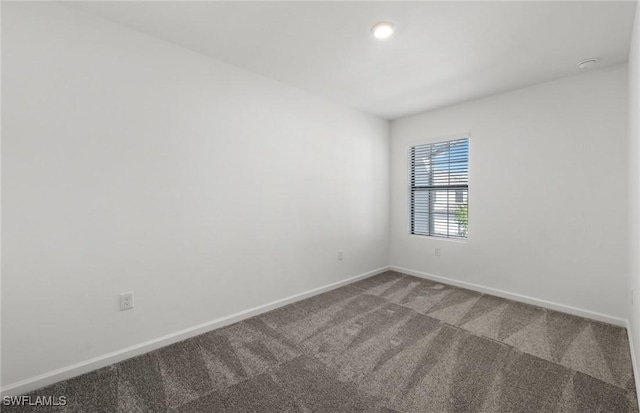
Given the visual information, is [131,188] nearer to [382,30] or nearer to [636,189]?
[382,30]

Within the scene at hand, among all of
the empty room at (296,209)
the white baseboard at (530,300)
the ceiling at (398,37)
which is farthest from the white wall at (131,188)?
the white baseboard at (530,300)

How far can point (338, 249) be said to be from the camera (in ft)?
11.7

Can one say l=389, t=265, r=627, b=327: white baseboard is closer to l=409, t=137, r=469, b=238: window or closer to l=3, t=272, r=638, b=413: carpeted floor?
l=3, t=272, r=638, b=413: carpeted floor

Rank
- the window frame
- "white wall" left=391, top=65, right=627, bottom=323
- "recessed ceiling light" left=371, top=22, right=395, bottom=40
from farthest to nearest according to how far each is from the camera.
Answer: the window frame → "white wall" left=391, top=65, right=627, bottom=323 → "recessed ceiling light" left=371, top=22, right=395, bottom=40

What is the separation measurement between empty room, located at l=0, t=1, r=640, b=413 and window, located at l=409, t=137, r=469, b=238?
0.07m

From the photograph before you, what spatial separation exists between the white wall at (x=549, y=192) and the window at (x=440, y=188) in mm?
129

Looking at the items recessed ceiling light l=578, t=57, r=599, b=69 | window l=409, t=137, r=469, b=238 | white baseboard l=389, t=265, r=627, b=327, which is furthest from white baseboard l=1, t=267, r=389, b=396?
recessed ceiling light l=578, t=57, r=599, b=69

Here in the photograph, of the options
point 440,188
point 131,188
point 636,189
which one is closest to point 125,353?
point 131,188

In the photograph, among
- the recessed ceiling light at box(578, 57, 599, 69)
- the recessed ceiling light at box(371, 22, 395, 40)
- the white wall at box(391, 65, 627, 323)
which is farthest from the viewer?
the white wall at box(391, 65, 627, 323)

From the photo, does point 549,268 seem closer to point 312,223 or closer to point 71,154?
point 312,223

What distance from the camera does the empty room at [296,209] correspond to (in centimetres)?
167
